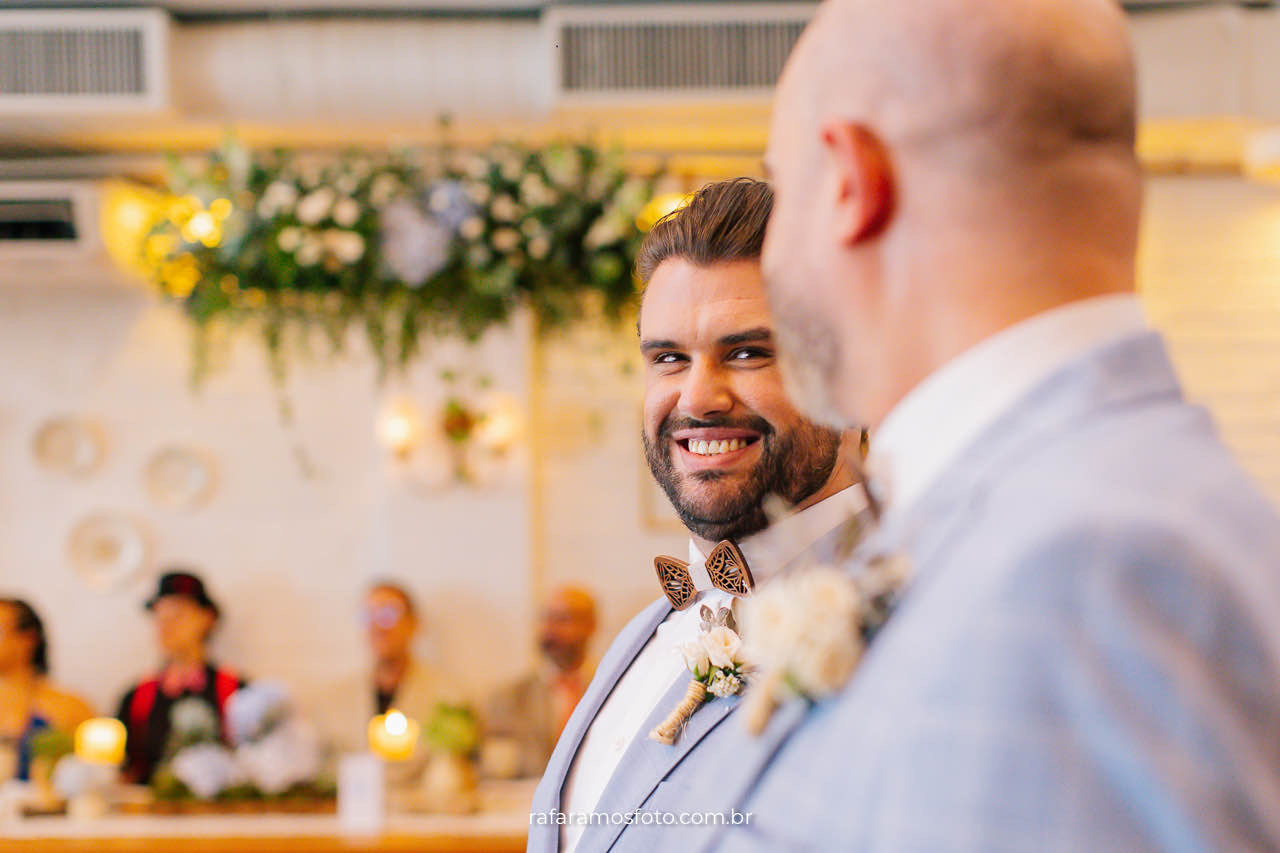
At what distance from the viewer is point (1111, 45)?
25.3 inches

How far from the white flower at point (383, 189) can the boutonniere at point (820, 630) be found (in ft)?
9.98

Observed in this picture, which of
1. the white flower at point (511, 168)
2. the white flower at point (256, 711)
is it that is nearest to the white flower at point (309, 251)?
the white flower at point (511, 168)

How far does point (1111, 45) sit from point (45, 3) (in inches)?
162

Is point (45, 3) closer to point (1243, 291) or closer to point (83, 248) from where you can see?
point (83, 248)

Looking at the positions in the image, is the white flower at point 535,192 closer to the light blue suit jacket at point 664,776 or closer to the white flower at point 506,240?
the white flower at point 506,240

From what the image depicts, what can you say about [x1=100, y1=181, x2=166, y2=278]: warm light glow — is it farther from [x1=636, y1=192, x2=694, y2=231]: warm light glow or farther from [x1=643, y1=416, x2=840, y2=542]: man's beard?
[x1=643, y1=416, x2=840, y2=542]: man's beard

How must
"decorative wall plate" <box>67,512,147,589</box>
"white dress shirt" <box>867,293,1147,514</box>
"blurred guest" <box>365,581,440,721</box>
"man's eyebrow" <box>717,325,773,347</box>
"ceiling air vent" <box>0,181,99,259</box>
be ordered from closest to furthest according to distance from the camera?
1. "white dress shirt" <box>867,293,1147,514</box>
2. "man's eyebrow" <box>717,325,773,347</box>
3. "ceiling air vent" <box>0,181,99,259</box>
4. "blurred guest" <box>365,581,440,721</box>
5. "decorative wall plate" <box>67,512,147,589</box>

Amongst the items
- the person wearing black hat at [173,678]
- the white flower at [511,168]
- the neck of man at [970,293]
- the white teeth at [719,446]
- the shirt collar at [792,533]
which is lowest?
the person wearing black hat at [173,678]

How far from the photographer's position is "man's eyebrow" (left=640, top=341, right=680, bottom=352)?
118 centimetres

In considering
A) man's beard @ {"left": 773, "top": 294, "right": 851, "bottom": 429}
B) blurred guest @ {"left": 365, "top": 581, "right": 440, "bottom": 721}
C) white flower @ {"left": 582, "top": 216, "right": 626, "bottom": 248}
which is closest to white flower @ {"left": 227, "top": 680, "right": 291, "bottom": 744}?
blurred guest @ {"left": 365, "top": 581, "right": 440, "bottom": 721}

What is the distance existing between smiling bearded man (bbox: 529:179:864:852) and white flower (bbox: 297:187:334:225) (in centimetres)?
246

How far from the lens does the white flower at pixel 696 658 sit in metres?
1.02

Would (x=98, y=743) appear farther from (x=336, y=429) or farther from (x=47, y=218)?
(x=47, y=218)

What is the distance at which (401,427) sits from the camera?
4.41 metres
